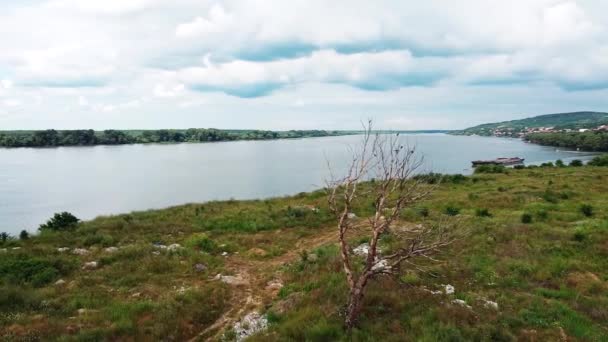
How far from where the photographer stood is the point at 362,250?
15453 mm

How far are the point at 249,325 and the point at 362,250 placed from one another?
6.49 m

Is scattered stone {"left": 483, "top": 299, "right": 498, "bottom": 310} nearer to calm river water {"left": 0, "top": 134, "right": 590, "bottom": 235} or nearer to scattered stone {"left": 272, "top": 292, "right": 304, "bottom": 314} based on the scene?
scattered stone {"left": 272, "top": 292, "right": 304, "bottom": 314}

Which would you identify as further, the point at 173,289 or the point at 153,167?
the point at 153,167

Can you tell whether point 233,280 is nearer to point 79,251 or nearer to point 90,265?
point 90,265

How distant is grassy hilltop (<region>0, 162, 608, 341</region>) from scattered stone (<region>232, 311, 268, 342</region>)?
18 centimetres

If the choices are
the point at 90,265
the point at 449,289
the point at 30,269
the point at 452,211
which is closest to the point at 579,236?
the point at 452,211

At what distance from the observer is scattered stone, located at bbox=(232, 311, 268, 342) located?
9.82 metres

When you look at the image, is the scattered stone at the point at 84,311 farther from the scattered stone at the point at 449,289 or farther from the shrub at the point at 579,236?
the shrub at the point at 579,236

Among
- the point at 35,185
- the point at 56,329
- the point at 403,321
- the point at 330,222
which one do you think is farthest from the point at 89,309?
the point at 35,185

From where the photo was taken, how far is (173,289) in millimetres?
12812

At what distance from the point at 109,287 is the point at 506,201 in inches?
942

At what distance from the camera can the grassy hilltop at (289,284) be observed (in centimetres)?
946

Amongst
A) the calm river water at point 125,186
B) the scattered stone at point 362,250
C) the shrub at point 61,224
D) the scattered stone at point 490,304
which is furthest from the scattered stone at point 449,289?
the calm river water at point 125,186

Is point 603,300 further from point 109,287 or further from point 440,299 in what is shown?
point 109,287
